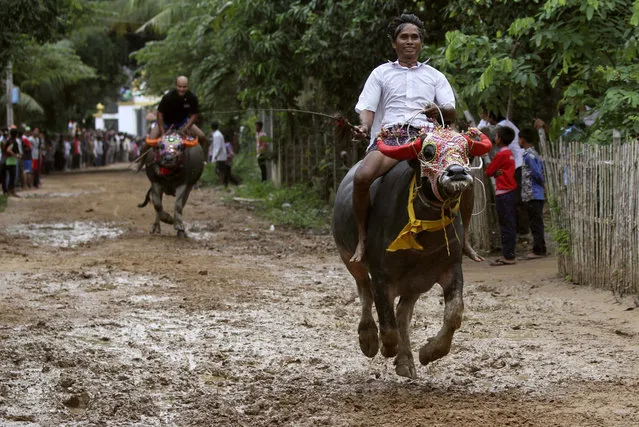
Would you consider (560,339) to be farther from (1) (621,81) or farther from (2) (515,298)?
(1) (621,81)

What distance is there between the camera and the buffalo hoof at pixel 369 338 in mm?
6930

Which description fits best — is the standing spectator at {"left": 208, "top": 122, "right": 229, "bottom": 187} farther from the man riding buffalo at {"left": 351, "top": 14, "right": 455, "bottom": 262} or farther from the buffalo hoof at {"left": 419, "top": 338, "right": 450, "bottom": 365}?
the buffalo hoof at {"left": 419, "top": 338, "right": 450, "bottom": 365}

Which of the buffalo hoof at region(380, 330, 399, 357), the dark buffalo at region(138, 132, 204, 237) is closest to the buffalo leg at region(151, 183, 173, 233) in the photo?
the dark buffalo at region(138, 132, 204, 237)

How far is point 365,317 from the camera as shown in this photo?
276 inches

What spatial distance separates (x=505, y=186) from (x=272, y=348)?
5681 millimetres

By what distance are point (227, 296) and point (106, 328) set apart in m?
2.04

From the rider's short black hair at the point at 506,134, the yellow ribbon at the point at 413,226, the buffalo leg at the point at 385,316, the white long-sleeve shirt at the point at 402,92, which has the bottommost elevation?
the buffalo leg at the point at 385,316

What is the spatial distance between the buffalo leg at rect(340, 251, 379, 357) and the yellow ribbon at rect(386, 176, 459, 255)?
2.73 ft

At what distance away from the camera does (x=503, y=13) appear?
13.0m

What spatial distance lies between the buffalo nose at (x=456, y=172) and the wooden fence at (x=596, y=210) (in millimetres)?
4289

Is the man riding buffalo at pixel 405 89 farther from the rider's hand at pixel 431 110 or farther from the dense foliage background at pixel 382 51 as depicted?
the dense foliage background at pixel 382 51

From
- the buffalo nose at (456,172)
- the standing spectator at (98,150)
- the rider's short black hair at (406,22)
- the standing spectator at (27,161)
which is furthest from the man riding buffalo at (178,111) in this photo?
the standing spectator at (98,150)

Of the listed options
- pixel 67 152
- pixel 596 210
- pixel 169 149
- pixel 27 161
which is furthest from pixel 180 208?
pixel 67 152

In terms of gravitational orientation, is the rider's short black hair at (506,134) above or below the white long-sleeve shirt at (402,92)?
below
